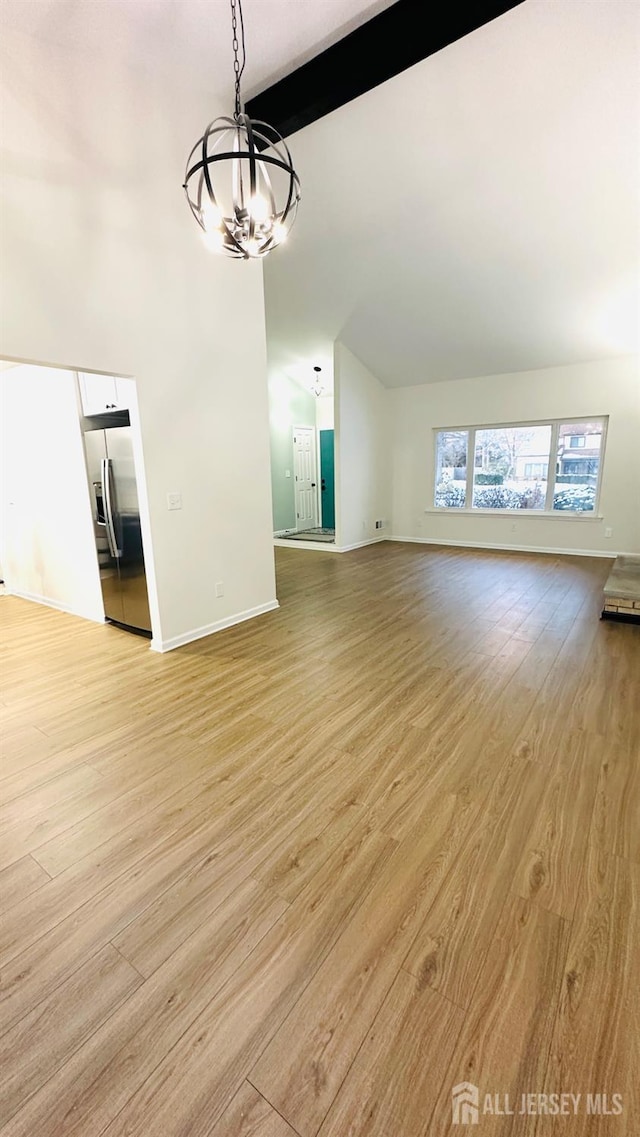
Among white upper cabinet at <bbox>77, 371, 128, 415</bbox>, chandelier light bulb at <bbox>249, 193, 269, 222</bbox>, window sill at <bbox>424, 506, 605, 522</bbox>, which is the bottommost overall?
window sill at <bbox>424, 506, 605, 522</bbox>

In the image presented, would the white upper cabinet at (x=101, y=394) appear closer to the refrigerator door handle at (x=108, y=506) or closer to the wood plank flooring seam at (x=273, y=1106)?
the refrigerator door handle at (x=108, y=506)

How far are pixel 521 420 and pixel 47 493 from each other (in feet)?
21.7

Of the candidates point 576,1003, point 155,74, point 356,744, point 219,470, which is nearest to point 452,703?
point 356,744

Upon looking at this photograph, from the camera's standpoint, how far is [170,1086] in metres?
1.07

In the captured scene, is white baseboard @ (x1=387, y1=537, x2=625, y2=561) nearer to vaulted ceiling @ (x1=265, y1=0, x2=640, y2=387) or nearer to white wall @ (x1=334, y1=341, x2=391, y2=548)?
white wall @ (x1=334, y1=341, x2=391, y2=548)

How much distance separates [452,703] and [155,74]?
4513 millimetres

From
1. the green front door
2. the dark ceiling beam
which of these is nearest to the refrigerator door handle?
the dark ceiling beam

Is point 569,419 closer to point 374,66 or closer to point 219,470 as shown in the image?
point 374,66

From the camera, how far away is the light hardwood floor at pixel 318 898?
107cm

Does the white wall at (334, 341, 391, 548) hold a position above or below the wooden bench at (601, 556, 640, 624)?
above

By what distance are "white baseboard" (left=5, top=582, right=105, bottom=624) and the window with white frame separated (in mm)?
5950

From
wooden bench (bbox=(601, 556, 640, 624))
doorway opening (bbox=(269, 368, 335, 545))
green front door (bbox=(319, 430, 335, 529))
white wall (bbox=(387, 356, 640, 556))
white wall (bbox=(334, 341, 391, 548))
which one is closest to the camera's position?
wooden bench (bbox=(601, 556, 640, 624))

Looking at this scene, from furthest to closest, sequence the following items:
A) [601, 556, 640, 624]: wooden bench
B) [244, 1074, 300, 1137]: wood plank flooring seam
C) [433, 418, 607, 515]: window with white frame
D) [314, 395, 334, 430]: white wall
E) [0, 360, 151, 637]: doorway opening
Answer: [314, 395, 334, 430]: white wall, [433, 418, 607, 515]: window with white frame, [601, 556, 640, 624]: wooden bench, [0, 360, 151, 637]: doorway opening, [244, 1074, 300, 1137]: wood plank flooring seam

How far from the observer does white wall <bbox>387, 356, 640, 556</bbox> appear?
6.38m
